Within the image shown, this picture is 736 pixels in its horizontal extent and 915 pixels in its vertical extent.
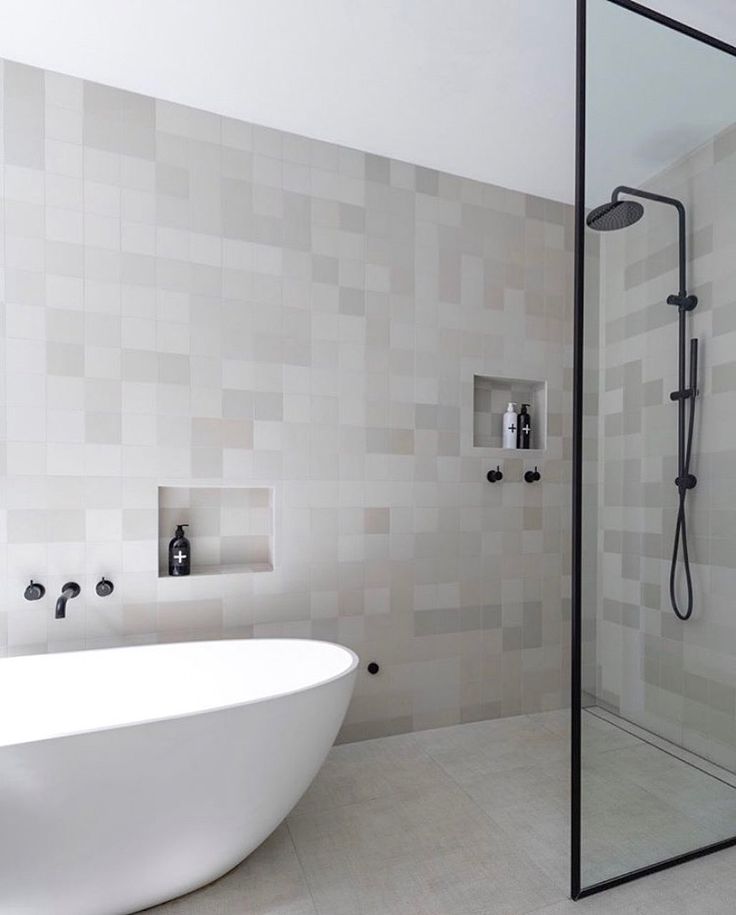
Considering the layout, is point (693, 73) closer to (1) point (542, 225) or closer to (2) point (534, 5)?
(2) point (534, 5)

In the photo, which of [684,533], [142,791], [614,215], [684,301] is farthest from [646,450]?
[142,791]

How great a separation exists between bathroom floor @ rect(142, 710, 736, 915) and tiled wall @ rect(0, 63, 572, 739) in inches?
26.2

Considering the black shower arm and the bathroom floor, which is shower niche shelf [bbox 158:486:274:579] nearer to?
the bathroom floor

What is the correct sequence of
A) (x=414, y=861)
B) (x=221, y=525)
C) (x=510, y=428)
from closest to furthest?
1. (x=414, y=861)
2. (x=221, y=525)
3. (x=510, y=428)

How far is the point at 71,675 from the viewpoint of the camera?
2047 millimetres

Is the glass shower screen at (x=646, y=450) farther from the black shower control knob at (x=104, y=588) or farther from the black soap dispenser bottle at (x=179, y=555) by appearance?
the black shower control knob at (x=104, y=588)

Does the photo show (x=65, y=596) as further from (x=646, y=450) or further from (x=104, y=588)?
(x=646, y=450)

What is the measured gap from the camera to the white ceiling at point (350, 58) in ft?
6.59

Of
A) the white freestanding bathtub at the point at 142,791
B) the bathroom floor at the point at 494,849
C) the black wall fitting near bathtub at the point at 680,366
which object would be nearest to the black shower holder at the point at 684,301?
the black wall fitting near bathtub at the point at 680,366

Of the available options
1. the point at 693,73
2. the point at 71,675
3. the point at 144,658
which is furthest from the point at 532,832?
the point at 693,73

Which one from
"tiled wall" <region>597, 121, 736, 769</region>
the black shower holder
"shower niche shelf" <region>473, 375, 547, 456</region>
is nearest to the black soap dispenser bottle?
"shower niche shelf" <region>473, 375, 547, 456</region>

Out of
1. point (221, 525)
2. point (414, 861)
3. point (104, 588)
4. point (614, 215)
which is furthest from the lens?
point (221, 525)

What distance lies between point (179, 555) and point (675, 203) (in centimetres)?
213

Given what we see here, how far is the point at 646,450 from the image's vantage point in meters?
1.71
